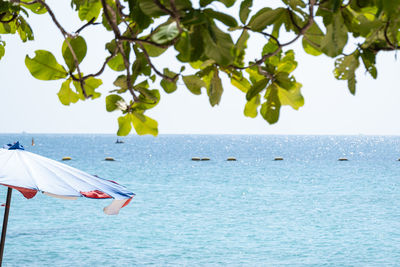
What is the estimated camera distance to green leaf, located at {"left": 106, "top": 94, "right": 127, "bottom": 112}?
140 centimetres

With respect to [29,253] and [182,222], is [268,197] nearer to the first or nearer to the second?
[182,222]

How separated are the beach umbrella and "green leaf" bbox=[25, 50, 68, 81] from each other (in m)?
4.08

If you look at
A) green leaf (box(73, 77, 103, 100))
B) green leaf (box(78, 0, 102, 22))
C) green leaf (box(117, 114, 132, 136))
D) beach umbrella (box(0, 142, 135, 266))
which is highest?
green leaf (box(78, 0, 102, 22))

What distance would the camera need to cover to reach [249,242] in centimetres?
1769

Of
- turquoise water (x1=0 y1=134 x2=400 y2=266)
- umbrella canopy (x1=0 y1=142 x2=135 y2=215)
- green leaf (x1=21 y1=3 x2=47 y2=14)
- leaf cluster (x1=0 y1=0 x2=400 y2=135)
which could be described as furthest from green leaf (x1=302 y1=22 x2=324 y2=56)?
A: turquoise water (x1=0 y1=134 x2=400 y2=266)

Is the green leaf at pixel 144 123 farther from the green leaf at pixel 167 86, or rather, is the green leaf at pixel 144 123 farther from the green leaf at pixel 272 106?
the green leaf at pixel 272 106

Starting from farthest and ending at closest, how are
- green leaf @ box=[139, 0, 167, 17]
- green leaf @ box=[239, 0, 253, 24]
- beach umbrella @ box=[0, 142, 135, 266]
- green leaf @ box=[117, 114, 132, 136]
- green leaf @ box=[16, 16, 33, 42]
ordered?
beach umbrella @ box=[0, 142, 135, 266], green leaf @ box=[16, 16, 33, 42], green leaf @ box=[117, 114, 132, 136], green leaf @ box=[239, 0, 253, 24], green leaf @ box=[139, 0, 167, 17]

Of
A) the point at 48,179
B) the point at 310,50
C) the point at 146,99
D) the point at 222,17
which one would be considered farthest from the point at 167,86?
the point at 48,179

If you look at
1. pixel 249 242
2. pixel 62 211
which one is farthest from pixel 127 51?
pixel 62 211

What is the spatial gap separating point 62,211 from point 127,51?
2307 centimetres

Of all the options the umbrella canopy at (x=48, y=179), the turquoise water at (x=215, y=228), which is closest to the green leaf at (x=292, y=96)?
the umbrella canopy at (x=48, y=179)

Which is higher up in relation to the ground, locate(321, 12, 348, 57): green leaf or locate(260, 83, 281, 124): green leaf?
locate(321, 12, 348, 57): green leaf

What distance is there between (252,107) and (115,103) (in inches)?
14.9

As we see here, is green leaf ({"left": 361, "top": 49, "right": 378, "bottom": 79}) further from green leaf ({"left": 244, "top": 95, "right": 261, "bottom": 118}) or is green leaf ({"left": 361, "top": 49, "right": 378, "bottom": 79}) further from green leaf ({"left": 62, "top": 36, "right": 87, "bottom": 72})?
green leaf ({"left": 62, "top": 36, "right": 87, "bottom": 72})
